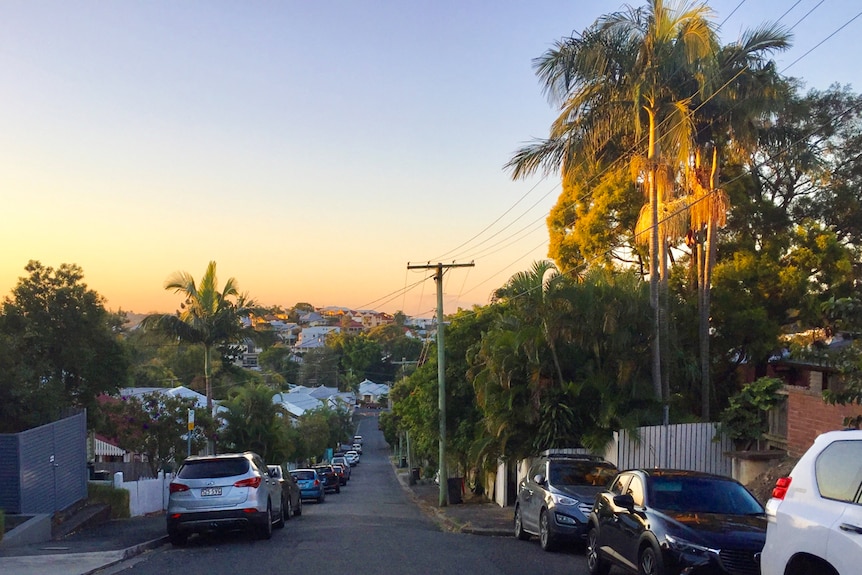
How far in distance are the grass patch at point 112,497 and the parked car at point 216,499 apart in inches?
253

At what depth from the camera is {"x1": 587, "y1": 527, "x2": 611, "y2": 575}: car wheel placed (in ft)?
37.3

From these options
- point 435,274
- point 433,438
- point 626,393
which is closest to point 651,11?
point 626,393

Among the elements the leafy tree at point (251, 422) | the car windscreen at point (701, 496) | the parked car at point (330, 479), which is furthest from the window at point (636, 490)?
the parked car at point (330, 479)

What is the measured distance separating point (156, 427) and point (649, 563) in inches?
922

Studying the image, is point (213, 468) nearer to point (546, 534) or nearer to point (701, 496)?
point (546, 534)

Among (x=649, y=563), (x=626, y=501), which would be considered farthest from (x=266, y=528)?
(x=649, y=563)

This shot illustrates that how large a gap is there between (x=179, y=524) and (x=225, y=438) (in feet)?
73.4

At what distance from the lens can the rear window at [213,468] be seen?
15.2m

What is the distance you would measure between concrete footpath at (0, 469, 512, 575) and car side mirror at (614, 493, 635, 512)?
677 centimetres

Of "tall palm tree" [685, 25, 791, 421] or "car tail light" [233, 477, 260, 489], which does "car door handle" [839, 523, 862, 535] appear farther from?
→ "tall palm tree" [685, 25, 791, 421]

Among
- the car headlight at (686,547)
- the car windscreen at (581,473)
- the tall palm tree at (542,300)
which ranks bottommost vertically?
the car windscreen at (581,473)

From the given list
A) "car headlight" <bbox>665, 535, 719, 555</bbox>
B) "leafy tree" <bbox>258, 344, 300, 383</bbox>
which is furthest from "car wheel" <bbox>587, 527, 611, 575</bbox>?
"leafy tree" <bbox>258, 344, 300, 383</bbox>

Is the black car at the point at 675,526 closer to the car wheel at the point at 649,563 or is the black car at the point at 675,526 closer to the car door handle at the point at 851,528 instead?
the car wheel at the point at 649,563

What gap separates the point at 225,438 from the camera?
36.6 m
